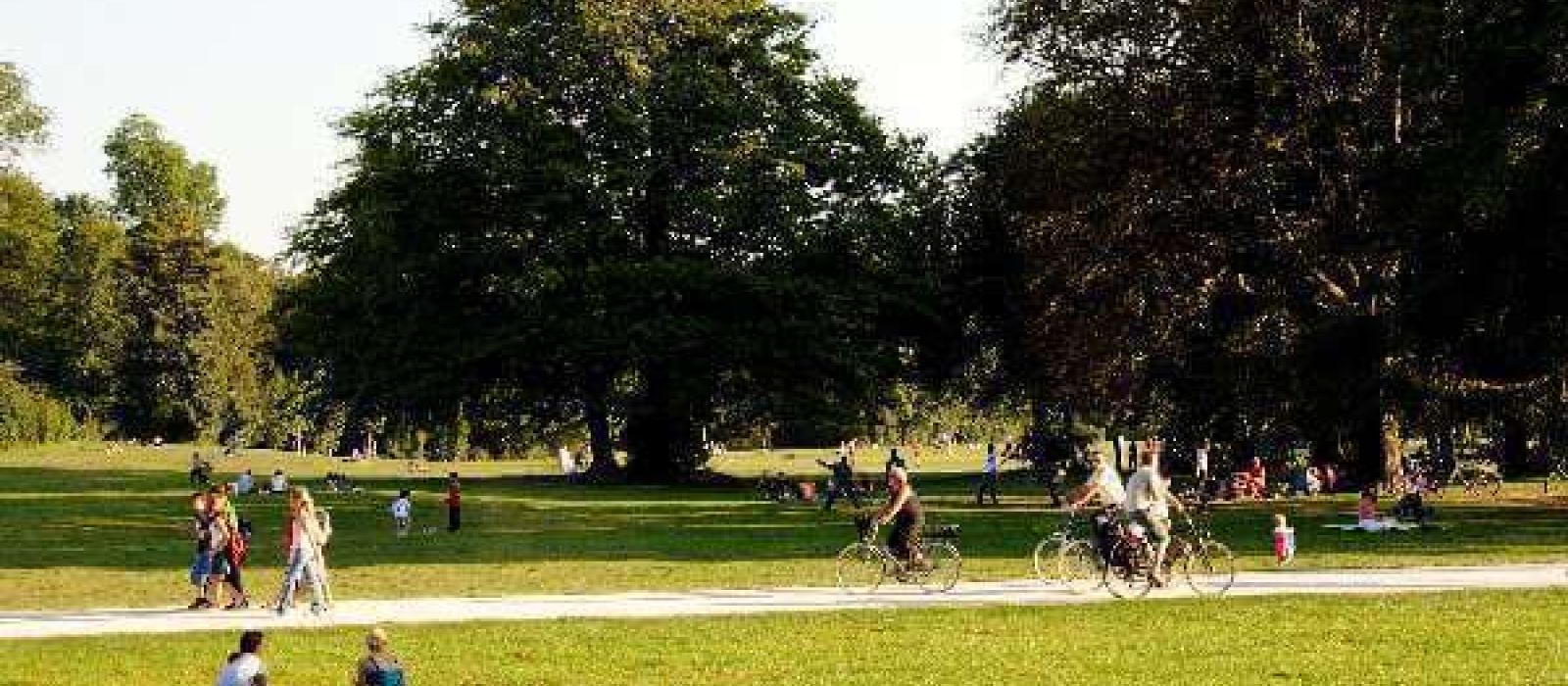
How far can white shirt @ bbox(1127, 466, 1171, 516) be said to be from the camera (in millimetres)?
21953

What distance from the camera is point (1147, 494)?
22219mm

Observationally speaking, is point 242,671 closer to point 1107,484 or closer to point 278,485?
point 1107,484

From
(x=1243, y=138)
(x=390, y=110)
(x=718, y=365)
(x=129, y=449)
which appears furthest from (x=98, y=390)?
(x=1243, y=138)

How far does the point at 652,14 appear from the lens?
60.0 metres

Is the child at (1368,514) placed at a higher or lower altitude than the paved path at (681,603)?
higher

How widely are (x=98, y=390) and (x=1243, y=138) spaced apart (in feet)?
273

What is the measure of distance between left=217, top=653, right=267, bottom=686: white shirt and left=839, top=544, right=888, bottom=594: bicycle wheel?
11.8 m

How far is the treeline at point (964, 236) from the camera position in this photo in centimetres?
3806

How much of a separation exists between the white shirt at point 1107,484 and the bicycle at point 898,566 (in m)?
1.98

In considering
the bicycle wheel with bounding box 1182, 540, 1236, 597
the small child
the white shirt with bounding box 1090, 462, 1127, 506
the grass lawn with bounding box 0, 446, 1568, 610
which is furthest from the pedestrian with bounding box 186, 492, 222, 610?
the small child

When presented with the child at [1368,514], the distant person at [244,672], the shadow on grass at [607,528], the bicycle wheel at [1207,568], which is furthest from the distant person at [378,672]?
the child at [1368,514]

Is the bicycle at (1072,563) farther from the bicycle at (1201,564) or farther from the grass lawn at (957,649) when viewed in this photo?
the grass lawn at (957,649)

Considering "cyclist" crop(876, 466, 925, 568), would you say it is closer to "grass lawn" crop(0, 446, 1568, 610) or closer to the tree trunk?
"grass lawn" crop(0, 446, 1568, 610)

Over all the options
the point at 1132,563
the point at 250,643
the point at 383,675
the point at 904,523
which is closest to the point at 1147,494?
the point at 1132,563
